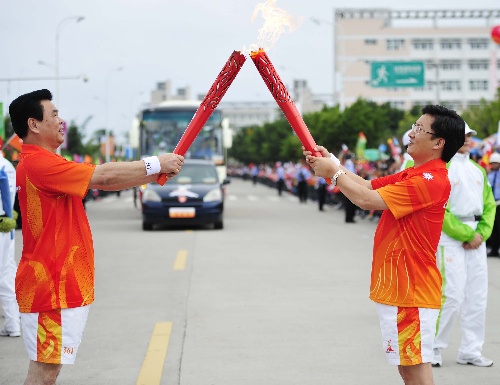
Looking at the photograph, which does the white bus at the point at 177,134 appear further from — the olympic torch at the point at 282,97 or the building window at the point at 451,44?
the building window at the point at 451,44

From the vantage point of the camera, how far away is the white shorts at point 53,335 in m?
4.37

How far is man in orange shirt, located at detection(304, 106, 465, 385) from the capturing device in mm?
4438

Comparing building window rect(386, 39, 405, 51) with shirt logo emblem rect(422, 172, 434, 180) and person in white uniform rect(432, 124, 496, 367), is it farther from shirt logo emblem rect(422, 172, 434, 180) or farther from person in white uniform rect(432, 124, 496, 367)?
shirt logo emblem rect(422, 172, 434, 180)

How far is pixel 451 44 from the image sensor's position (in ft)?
323

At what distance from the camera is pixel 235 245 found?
53.6 feet

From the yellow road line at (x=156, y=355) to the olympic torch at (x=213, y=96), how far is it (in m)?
2.05

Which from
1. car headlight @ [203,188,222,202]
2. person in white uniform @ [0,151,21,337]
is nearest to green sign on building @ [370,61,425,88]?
car headlight @ [203,188,222,202]

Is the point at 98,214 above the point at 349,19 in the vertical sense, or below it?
below

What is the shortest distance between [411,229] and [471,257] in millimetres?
2266

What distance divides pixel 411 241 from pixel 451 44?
321 ft

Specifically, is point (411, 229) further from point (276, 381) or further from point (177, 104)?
point (177, 104)

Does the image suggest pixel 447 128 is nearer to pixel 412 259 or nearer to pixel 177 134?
pixel 412 259

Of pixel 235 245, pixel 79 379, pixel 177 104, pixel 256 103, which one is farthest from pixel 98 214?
pixel 256 103

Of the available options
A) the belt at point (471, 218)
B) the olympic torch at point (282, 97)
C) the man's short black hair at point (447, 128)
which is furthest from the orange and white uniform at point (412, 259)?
the belt at point (471, 218)
